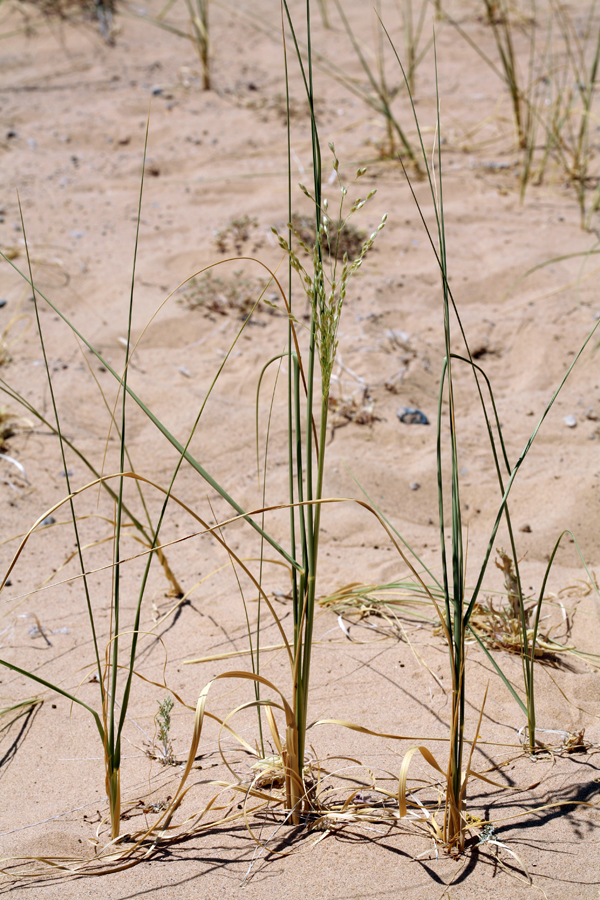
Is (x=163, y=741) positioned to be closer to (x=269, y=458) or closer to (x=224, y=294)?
(x=269, y=458)

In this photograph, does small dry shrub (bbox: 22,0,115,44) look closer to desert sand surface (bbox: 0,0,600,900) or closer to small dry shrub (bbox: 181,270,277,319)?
desert sand surface (bbox: 0,0,600,900)

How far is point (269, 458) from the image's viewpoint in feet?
8.39

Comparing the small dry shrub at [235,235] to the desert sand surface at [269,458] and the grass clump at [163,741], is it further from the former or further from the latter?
the grass clump at [163,741]

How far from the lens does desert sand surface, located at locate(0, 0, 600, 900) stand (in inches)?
45.2

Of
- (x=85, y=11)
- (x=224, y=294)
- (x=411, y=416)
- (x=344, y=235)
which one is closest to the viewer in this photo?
(x=411, y=416)

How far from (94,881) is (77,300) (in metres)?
2.75

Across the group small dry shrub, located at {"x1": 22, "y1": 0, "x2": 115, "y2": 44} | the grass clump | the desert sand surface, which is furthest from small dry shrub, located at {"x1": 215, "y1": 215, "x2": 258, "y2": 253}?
small dry shrub, located at {"x1": 22, "y1": 0, "x2": 115, "y2": 44}

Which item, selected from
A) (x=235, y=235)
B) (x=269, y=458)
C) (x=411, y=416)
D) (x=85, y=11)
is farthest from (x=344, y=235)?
(x=85, y=11)

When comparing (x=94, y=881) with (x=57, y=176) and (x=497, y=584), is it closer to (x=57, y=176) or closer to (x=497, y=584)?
(x=497, y=584)

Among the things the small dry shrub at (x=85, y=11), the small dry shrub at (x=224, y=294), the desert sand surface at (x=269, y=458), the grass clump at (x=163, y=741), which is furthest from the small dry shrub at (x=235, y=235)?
the small dry shrub at (x=85, y=11)

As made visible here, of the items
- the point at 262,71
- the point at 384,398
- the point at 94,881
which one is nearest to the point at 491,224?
the point at 384,398

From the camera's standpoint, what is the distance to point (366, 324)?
10.3 ft

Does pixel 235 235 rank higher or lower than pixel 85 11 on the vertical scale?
lower

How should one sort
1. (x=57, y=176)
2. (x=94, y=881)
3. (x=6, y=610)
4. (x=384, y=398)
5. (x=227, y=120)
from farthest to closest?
(x=227, y=120) < (x=57, y=176) < (x=384, y=398) < (x=6, y=610) < (x=94, y=881)
